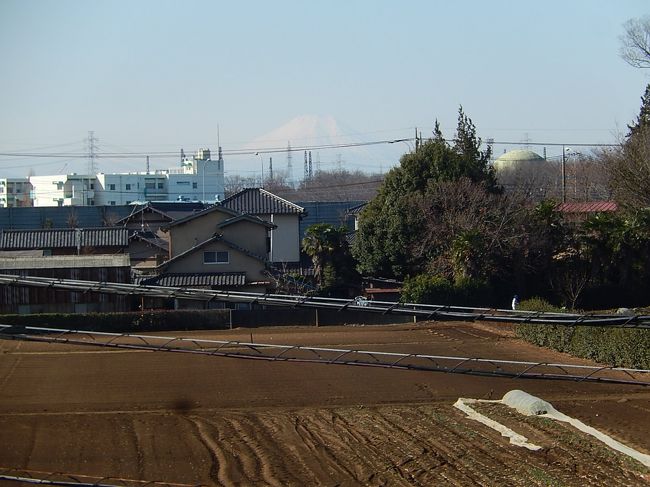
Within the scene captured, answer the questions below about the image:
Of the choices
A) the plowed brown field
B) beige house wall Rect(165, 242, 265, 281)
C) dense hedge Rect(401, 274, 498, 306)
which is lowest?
the plowed brown field

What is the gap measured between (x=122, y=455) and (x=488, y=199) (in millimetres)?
22462

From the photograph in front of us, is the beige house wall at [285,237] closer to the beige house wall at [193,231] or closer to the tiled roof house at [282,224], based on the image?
the tiled roof house at [282,224]

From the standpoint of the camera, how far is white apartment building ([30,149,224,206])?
73.0 meters

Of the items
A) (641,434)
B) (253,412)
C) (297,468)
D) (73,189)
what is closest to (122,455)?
(297,468)

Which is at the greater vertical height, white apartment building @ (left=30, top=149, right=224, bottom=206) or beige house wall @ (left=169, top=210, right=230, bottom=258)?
white apartment building @ (left=30, top=149, right=224, bottom=206)

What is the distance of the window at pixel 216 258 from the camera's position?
31859 mm

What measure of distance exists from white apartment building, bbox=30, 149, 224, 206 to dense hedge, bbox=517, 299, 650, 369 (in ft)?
170

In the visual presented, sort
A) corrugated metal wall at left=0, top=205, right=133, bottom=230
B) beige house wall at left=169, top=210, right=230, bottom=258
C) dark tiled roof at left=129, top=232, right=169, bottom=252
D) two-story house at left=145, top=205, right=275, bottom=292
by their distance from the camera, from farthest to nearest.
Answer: corrugated metal wall at left=0, top=205, right=133, bottom=230 < dark tiled roof at left=129, top=232, right=169, bottom=252 < beige house wall at left=169, top=210, right=230, bottom=258 < two-story house at left=145, top=205, right=275, bottom=292

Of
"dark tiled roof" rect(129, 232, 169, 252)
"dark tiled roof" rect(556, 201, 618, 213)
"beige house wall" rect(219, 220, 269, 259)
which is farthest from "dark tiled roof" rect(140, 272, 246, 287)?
"dark tiled roof" rect(556, 201, 618, 213)

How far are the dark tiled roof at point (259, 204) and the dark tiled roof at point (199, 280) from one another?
30.1 feet

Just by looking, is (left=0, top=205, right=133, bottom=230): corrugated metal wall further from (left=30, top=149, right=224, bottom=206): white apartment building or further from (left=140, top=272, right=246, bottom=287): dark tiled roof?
(left=140, top=272, right=246, bottom=287): dark tiled roof

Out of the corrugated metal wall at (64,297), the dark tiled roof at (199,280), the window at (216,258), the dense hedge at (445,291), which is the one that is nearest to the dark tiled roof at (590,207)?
the dense hedge at (445,291)

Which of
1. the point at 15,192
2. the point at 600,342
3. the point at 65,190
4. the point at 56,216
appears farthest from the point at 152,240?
the point at 15,192

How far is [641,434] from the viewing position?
42.9ft
